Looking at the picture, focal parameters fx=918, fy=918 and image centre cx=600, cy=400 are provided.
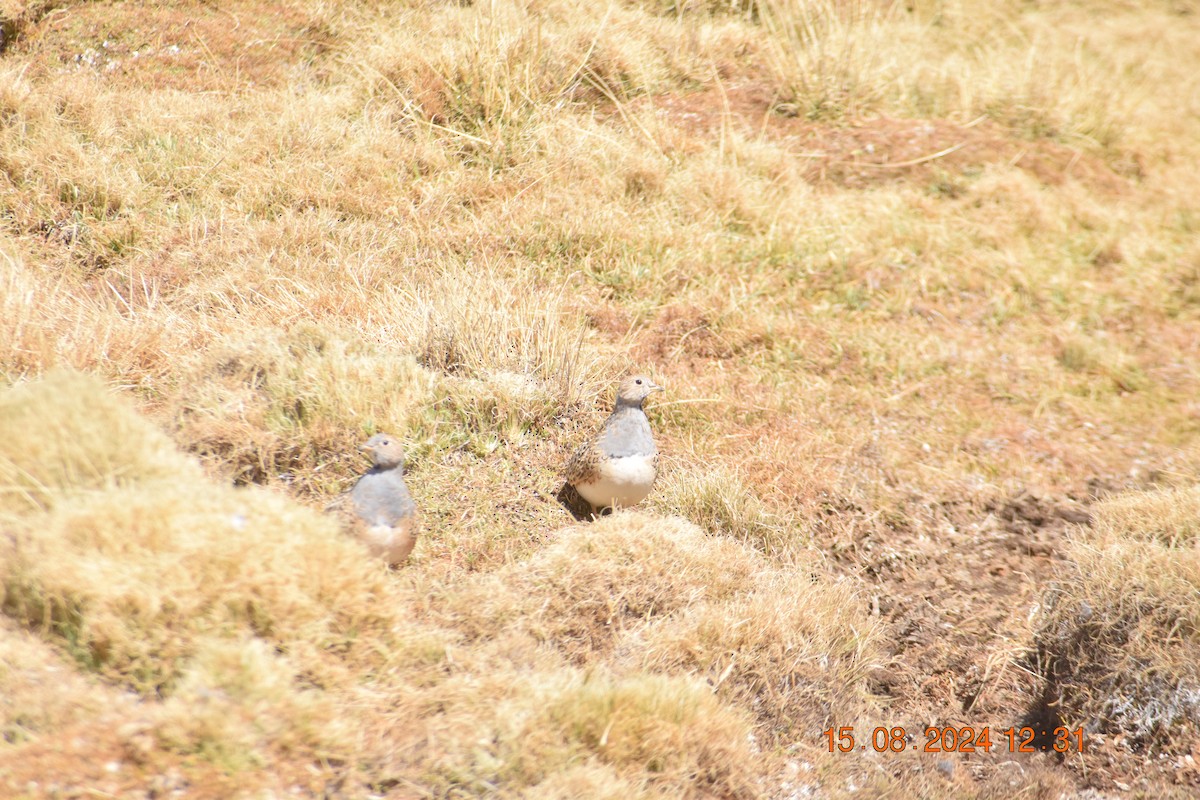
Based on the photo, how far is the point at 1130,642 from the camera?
12.3ft

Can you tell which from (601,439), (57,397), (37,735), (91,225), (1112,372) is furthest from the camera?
(1112,372)

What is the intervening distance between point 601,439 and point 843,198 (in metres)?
4.05

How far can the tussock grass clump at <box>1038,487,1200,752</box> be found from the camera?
363cm

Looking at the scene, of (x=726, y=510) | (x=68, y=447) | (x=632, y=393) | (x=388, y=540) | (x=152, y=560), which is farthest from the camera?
(x=726, y=510)

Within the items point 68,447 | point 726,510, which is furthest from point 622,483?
point 68,447

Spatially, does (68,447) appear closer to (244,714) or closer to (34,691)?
(34,691)

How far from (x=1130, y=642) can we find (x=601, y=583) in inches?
85.8

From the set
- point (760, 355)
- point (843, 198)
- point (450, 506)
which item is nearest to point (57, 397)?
point (450, 506)

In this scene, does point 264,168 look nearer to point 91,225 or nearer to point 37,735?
point 91,225

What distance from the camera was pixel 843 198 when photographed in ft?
23.9

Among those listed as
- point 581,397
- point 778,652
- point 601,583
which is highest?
point 581,397

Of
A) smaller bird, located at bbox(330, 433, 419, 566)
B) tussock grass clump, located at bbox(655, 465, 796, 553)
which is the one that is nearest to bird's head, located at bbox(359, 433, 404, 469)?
smaller bird, located at bbox(330, 433, 419, 566)
